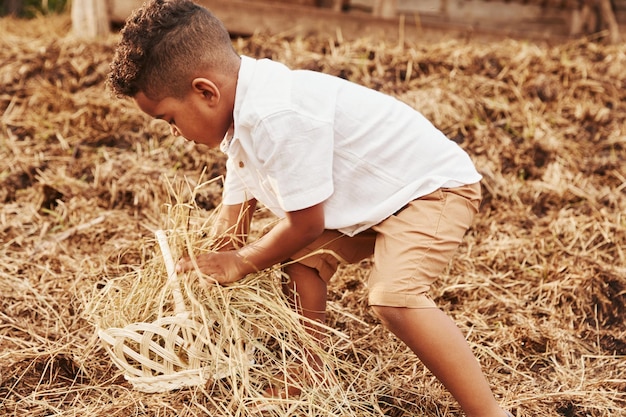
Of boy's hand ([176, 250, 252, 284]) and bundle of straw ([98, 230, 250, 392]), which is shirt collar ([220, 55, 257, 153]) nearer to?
boy's hand ([176, 250, 252, 284])

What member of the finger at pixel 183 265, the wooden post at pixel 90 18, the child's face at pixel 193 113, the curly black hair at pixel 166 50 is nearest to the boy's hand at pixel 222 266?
the finger at pixel 183 265

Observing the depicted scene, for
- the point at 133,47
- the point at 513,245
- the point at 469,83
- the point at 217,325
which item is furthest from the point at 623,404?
the point at 469,83

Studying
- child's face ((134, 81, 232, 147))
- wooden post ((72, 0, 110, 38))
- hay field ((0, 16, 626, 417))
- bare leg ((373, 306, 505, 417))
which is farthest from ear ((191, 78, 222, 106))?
wooden post ((72, 0, 110, 38))

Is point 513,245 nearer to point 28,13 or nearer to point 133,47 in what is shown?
point 133,47

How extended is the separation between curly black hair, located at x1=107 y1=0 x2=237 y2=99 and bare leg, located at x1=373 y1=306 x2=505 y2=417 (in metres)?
0.80

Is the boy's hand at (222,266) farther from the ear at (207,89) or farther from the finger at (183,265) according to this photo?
the ear at (207,89)

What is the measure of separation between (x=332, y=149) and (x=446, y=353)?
0.61 metres

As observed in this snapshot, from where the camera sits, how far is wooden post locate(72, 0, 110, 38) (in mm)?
4773

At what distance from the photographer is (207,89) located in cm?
187

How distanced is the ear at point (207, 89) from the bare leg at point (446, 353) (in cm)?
71

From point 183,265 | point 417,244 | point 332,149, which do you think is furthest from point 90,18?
point 417,244

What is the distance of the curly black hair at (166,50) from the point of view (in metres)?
1.82

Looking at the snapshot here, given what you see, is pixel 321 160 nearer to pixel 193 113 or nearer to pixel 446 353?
pixel 193 113

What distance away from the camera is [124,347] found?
205cm
